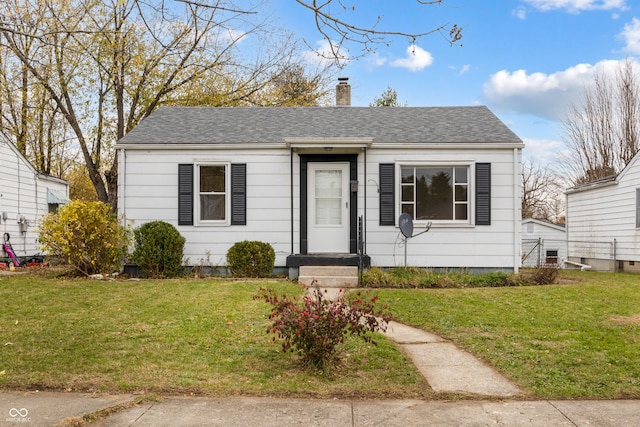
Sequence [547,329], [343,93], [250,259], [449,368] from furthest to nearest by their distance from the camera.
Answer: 1. [343,93]
2. [250,259]
3. [547,329]
4. [449,368]

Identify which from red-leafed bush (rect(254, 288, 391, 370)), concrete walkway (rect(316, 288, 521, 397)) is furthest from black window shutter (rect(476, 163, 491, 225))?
red-leafed bush (rect(254, 288, 391, 370))

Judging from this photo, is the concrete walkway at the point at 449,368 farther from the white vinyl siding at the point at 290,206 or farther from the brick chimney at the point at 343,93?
the brick chimney at the point at 343,93

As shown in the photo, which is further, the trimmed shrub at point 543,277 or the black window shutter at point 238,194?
the black window shutter at point 238,194

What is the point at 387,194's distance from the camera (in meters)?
12.2

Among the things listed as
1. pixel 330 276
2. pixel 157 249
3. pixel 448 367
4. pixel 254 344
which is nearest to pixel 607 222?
pixel 330 276

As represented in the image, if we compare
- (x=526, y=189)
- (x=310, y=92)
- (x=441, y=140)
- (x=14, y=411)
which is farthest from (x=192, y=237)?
(x=526, y=189)

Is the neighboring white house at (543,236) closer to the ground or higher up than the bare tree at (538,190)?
closer to the ground

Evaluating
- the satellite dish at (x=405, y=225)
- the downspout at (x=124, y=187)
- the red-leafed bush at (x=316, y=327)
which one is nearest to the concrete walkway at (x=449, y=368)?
the red-leafed bush at (x=316, y=327)

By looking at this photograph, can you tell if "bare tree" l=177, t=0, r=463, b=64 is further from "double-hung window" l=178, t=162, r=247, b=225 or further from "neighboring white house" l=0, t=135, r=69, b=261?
"neighboring white house" l=0, t=135, r=69, b=261

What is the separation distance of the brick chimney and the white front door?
12.4ft

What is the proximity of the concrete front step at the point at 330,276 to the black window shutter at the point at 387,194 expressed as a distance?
1.54 meters

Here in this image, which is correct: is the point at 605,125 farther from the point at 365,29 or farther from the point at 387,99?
the point at 365,29

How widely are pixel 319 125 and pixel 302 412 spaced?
10.2 metres

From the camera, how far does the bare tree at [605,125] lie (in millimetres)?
25578
